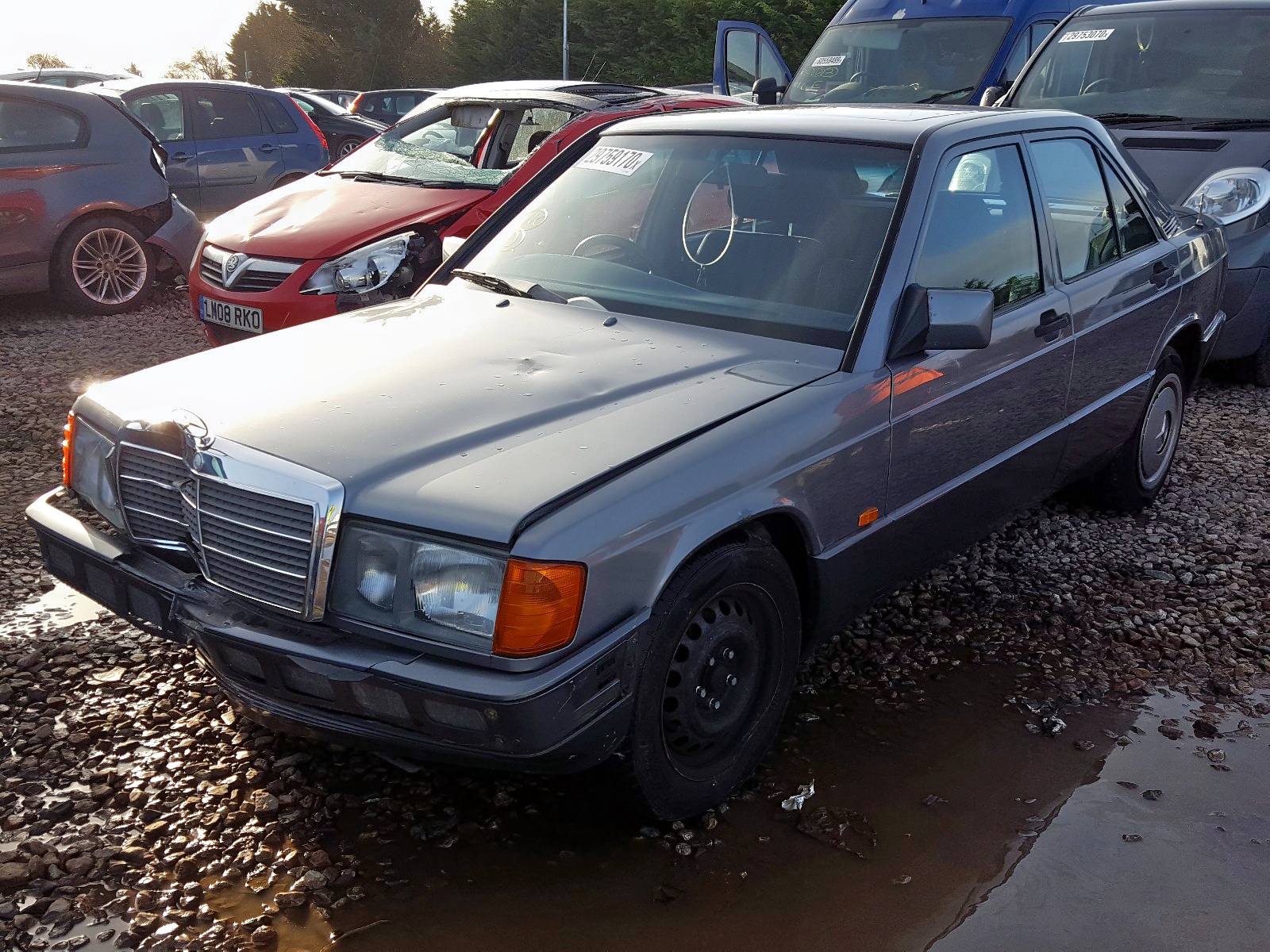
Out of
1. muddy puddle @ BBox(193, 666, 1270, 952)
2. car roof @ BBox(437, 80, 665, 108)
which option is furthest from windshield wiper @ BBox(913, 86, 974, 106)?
muddy puddle @ BBox(193, 666, 1270, 952)

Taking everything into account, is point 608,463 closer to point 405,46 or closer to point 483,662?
point 483,662

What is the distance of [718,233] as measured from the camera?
3479mm

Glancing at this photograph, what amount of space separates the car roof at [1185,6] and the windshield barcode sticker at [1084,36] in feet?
0.54

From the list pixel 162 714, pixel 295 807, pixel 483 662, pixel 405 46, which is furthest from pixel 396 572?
pixel 405 46

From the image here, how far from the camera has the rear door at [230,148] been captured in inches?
437

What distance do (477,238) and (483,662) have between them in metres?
2.01

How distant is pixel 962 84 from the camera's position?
8.75 metres

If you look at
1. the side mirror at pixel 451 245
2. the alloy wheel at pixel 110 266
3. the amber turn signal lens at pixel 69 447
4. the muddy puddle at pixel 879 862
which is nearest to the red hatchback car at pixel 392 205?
the side mirror at pixel 451 245

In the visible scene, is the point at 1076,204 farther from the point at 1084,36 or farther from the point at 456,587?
the point at 1084,36

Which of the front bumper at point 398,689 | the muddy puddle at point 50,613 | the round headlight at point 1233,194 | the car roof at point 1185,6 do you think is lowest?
the muddy puddle at point 50,613

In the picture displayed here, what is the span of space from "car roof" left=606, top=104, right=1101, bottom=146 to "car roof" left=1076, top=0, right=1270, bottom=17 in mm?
3759

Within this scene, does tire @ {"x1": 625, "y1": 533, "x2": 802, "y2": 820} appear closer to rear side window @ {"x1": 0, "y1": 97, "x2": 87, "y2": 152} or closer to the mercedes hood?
the mercedes hood

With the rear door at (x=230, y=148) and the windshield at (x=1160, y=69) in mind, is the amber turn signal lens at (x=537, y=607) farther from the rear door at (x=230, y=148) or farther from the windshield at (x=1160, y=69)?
the rear door at (x=230, y=148)

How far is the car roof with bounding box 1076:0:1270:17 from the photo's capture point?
689 cm
